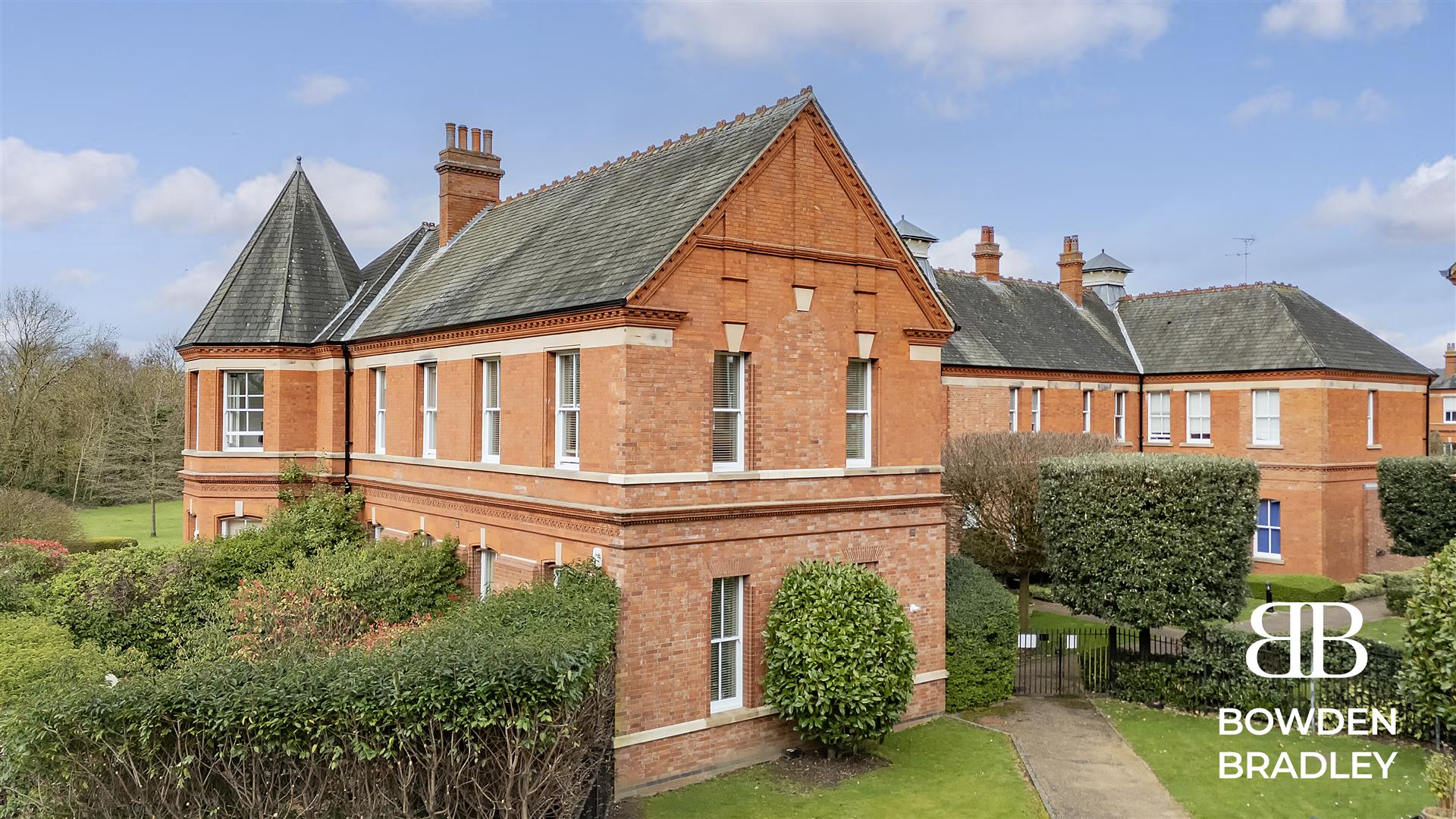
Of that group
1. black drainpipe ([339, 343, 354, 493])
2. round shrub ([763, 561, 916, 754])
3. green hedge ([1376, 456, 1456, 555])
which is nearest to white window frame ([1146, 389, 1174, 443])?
green hedge ([1376, 456, 1456, 555])

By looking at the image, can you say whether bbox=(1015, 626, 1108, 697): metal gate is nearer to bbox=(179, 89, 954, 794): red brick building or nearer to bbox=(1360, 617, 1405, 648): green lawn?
bbox=(179, 89, 954, 794): red brick building

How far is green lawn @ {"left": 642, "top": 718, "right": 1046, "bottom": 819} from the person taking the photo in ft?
47.2

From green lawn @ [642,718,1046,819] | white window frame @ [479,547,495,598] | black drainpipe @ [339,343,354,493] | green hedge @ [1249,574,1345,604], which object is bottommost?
green lawn @ [642,718,1046,819]

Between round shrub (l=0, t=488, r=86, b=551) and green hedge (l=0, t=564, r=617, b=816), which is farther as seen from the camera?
round shrub (l=0, t=488, r=86, b=551)

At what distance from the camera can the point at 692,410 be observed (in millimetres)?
15828

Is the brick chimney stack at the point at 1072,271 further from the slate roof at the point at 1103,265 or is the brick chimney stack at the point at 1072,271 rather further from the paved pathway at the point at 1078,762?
the paved pathway at the point at 1078,762

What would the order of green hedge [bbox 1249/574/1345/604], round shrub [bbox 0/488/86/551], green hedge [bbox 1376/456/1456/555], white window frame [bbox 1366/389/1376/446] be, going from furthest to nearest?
white window frame [bbox 1366/389/1376/446], green hedge [bbox 1249/574/1345/604], green hedge [bbox 1376/456/1456/555], round shrub [bbox 0/488/86/551]

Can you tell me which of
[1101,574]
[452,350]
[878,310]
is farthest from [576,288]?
[1101,574]

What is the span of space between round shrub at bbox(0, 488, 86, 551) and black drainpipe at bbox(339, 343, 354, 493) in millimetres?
11181

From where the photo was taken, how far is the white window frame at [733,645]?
53.1 ft

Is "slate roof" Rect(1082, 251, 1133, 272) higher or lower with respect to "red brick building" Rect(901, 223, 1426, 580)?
higher

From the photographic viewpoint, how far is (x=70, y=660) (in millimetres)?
13180

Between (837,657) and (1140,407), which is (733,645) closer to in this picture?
(837,657)

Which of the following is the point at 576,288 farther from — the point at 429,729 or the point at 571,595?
the point at 429,729
